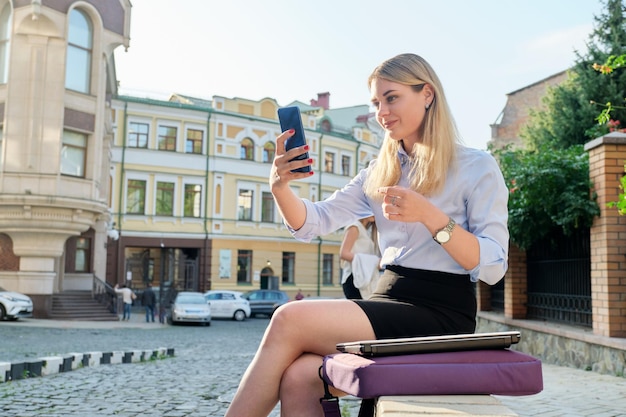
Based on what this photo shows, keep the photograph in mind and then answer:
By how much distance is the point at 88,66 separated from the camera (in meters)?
26.4

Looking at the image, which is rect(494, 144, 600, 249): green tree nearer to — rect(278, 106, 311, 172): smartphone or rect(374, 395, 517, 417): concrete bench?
rect(278, 106, 311, 172): smartphone

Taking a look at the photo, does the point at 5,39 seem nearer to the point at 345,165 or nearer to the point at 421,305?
the point at 345,165

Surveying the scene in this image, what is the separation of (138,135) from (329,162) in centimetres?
1376

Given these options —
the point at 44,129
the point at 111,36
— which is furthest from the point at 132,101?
the point at 44,129

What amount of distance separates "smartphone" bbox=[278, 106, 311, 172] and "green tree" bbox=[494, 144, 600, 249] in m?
7.28

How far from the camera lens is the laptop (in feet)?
7.14

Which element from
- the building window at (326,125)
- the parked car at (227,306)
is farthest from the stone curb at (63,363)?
the building window at (326,125)

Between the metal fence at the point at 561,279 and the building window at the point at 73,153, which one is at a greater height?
the building window at the point at 73,153

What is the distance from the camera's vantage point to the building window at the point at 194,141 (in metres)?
39.7

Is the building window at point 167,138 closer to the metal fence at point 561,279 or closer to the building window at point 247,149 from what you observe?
the building window at point 247,149

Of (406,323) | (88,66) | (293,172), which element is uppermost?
(88,66)

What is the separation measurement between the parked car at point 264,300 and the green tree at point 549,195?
2349 centimetres

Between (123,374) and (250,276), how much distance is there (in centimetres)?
3242

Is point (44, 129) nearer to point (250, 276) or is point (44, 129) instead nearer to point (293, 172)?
point (250, 276)
